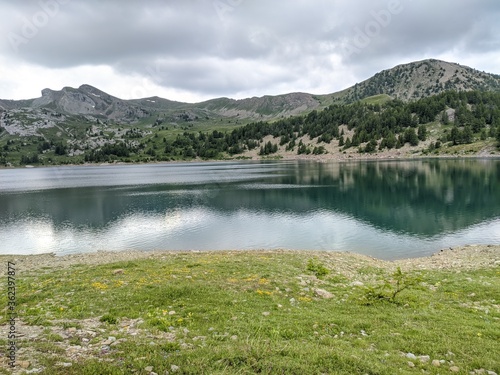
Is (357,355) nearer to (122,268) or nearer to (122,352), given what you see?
(122,352)

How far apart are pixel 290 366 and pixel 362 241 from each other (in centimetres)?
3514

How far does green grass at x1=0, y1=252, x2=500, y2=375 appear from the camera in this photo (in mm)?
10086

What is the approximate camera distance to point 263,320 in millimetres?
13539

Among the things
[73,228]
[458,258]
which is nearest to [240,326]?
[458,258]

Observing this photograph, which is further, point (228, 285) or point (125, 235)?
point (125, 235)

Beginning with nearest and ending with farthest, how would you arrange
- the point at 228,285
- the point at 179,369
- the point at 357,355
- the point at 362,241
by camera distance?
the point at 179,369 → the point at 357,355 → the point at 228,285 → the point at 362,241

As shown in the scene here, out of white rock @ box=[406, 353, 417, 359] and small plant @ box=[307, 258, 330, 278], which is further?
small plant @ box=[307, 258, 330, 278]

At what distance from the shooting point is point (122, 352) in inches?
419

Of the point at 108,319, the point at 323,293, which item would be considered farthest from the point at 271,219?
the point at 108,319

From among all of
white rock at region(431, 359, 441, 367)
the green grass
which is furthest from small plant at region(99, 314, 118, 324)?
white rock at region(431, 359, 441, 367)

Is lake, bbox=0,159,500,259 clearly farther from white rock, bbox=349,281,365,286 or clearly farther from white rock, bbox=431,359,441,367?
white rock, bbox=431,359,441,367

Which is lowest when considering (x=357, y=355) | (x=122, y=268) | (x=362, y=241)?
(x=362, y=241)

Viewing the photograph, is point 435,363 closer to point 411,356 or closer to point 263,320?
point 411,356

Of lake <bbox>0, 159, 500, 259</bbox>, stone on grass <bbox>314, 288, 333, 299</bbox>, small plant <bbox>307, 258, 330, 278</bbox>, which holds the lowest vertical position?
lake <bbox>0, 159, 500, 259</bbox>
